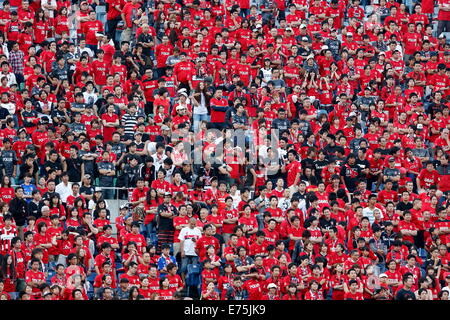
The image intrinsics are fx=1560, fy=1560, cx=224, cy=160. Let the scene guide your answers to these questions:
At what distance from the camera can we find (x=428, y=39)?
33938mm

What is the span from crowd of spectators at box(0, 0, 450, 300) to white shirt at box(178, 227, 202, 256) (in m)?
0.02

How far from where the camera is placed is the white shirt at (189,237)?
26844 millimetres

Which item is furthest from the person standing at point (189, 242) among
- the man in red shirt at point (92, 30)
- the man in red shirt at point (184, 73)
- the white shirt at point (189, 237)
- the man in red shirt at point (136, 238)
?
the man in red shirt at point (92, 30)

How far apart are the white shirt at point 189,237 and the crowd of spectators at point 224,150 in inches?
0.9

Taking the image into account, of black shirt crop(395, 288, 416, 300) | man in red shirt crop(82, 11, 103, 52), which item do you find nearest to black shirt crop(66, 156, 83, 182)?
man in red shirt crop(82, 11, 103, 52)

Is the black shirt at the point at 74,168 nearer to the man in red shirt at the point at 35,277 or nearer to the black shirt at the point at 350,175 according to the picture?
the man in red shirt at the point at 35,277

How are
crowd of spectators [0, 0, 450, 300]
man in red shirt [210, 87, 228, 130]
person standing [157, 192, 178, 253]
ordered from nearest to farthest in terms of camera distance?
crowd of spectators [0, 0, 450, 300]
person standing [157, 192, 178, 253]
man in red shirt [210, 87, 228, 130]

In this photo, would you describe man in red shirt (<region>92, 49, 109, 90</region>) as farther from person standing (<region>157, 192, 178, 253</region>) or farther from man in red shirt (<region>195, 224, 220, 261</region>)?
man in red shirt (<region>195, 224, 220, 261</region>)

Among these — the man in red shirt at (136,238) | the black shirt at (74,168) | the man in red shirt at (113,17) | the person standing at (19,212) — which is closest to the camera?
the man in red shirt at (136,238)

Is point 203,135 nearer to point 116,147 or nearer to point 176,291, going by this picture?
point 116,147

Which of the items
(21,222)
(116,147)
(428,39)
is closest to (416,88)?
(428,39)

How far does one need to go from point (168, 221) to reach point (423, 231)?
475cm

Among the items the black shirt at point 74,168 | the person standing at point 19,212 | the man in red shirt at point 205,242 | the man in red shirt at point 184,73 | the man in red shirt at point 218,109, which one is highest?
the man in red shirt at point 184,73

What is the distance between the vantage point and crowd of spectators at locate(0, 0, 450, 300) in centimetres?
2648
